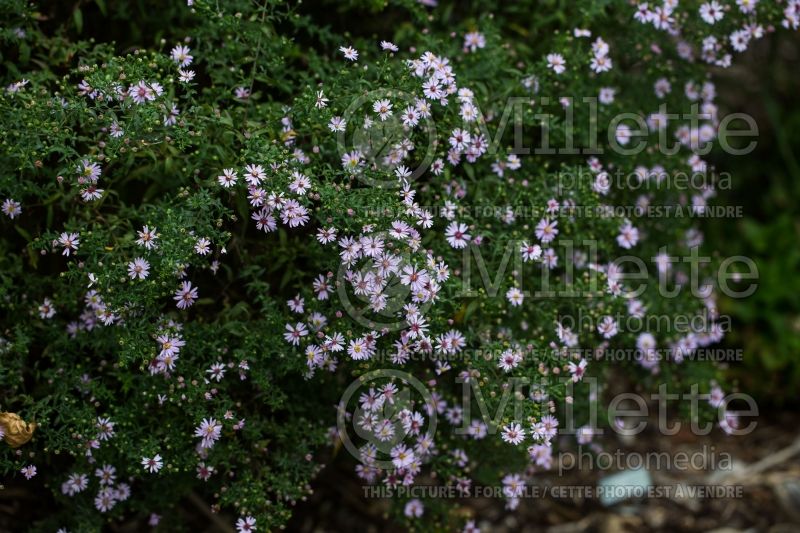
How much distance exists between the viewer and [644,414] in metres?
4.25

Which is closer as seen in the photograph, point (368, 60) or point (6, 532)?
point (6, 532)

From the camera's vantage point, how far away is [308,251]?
118 inches

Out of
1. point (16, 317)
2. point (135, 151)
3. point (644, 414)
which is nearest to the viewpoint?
point (135, 151)

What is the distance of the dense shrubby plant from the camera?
2.77 metres

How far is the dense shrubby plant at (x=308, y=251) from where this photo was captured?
277cm

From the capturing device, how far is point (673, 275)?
3900 millimetres

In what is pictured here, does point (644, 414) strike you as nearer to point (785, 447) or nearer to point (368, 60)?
point (785, 447)

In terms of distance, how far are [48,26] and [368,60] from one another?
1.35m

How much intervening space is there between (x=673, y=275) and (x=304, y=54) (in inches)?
80.0

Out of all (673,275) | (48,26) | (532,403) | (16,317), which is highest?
(48,26)

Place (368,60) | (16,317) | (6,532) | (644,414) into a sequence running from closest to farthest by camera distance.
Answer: (16,317) → (6,532) → (368,60) → (644,414)

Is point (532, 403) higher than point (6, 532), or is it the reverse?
point (532, 403)

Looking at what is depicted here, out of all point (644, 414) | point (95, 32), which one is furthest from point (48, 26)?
point (644, 414)

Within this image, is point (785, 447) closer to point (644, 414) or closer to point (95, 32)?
point (644, 414)
